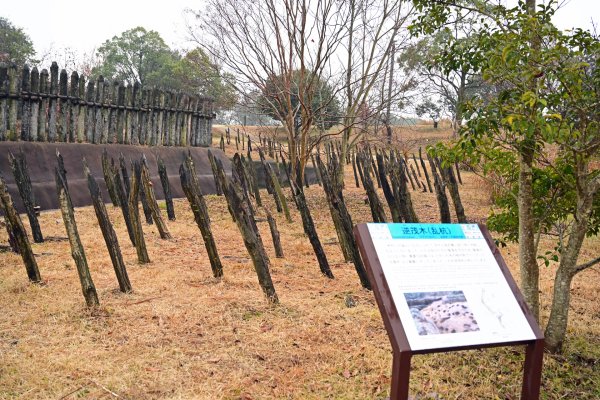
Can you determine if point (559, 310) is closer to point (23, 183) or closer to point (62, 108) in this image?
point (23, 183)

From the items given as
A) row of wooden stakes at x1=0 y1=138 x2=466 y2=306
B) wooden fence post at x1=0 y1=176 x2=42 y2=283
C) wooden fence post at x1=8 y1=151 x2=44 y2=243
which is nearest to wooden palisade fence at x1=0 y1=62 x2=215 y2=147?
row of wooden stakes at x1=0 y1=138 x2=466 y2=306

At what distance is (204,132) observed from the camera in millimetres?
14359

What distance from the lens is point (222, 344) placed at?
12.4ft

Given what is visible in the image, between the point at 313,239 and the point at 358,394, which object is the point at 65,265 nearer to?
the point at 313,239

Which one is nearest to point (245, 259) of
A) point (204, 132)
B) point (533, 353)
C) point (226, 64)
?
point (533, 353)

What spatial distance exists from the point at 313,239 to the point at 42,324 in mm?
2750

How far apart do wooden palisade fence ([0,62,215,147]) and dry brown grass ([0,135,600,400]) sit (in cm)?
389

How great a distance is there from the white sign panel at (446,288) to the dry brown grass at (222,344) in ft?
2.75

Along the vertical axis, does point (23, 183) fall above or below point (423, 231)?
below

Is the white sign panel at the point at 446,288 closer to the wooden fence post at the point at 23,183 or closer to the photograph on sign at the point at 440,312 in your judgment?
the photograph on sign at the point at 440,312

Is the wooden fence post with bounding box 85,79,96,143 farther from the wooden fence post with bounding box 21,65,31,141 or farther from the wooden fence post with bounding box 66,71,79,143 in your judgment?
the wooden fence post with bounding box 21,65,31,141

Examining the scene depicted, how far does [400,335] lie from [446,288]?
1.33 ft

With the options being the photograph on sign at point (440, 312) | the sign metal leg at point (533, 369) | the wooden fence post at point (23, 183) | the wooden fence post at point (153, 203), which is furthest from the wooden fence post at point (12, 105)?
the sign metal leg at point (533, 369)

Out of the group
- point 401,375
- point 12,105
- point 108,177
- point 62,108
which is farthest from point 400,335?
point 62,108
